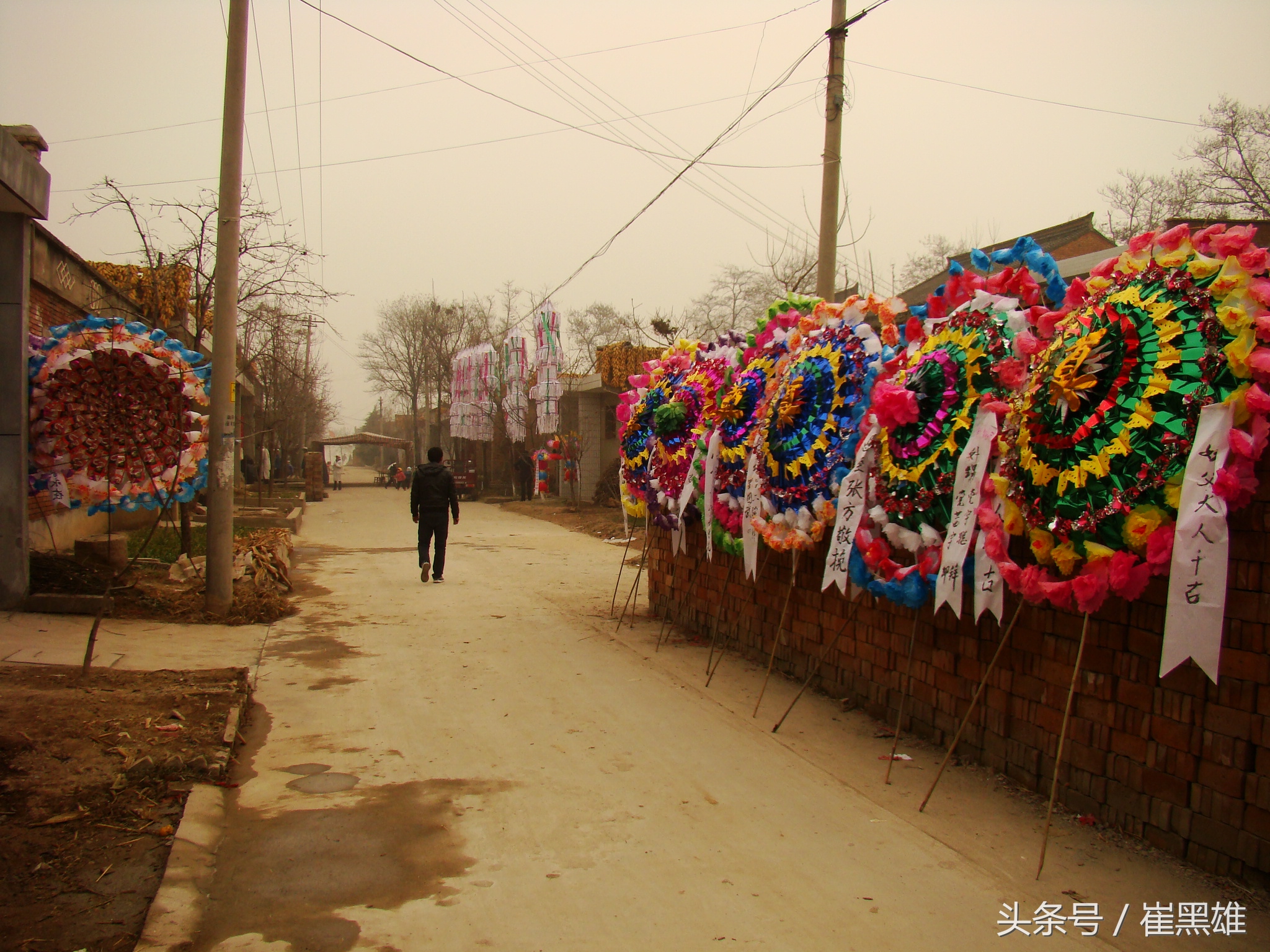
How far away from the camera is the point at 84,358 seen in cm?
818

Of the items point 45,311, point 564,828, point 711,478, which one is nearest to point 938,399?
point 711,478

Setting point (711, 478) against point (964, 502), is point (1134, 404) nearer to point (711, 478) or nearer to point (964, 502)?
point (964, 502)

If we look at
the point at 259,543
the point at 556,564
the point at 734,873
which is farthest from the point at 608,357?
the point at 734,873

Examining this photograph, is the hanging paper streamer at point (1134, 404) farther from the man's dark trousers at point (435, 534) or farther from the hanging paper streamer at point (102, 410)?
the man's dark trousers at point (435, 534)

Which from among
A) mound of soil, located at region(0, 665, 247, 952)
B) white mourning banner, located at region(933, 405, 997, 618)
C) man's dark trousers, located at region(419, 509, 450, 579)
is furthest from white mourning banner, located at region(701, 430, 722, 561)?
man's dark trousers, located at region(419, 509, 450, 579)

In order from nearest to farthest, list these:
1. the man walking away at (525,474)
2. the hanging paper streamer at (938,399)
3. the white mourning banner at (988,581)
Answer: the white mourning banner at (988,581)
the hanging paper streamer at (938,399)
the man walking away at (525,474)

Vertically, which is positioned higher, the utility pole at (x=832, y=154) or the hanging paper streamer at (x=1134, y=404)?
the utility pole at (x=832, y=154)

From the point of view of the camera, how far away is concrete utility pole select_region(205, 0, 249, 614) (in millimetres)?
8461

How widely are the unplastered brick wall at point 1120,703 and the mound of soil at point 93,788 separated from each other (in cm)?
407

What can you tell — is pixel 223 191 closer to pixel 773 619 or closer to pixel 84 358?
pixel 84 358

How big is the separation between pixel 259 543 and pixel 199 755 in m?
7.31

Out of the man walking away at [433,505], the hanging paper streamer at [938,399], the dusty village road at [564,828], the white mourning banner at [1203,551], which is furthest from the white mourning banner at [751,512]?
the man walking away at [433,505]

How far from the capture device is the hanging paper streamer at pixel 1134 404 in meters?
3.22

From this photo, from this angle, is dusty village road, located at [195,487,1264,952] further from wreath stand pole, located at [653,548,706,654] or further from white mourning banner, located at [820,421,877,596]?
white mourning banner, located at [820,421,877,596]
